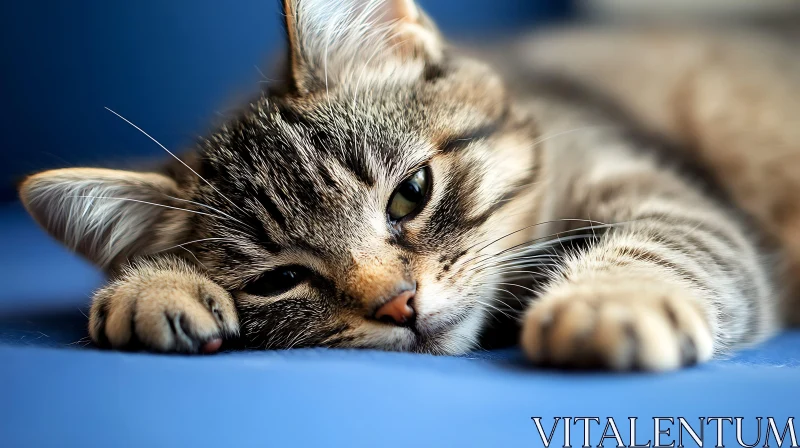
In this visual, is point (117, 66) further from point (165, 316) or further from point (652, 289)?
point (652, 289)

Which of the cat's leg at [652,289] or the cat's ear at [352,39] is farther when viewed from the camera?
the cat's ear at [352,39]

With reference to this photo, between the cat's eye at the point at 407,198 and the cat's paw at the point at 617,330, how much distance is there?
0.85 feet

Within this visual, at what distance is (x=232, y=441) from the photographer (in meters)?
0.61

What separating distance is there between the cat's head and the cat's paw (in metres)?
0.19

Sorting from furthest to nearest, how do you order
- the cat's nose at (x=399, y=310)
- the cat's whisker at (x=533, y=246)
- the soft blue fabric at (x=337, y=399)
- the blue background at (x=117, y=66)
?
the blue background at (x=117, y=66)
the cat's whisker at (x=533, y=246)
the cat's nose at (x=399, y=310)
the soft blue fabric at (x=337, y=399)

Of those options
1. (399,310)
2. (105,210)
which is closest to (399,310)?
(399,310)

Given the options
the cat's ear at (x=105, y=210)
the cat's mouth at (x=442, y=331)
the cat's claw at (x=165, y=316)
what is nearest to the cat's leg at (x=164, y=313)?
the cat's claw at (x=165, y=316)

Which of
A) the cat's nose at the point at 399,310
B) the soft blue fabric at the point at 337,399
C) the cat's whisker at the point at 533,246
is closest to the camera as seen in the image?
the soft blue fabric at the point at 337,399

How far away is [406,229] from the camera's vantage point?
92 cm

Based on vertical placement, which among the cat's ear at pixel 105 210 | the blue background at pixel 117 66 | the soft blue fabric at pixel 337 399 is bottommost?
the soft blue fabric at pixel 337 399

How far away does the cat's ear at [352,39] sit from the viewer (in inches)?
40.6

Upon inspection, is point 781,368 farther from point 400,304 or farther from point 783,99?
point 783,99

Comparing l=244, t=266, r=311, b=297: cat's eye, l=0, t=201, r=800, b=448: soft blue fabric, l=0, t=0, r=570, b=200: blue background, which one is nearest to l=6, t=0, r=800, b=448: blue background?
l=0, t=201, r=800, b=448: soft blue fabric

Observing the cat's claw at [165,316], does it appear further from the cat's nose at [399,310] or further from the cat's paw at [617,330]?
the cat's paw at [617,330]
